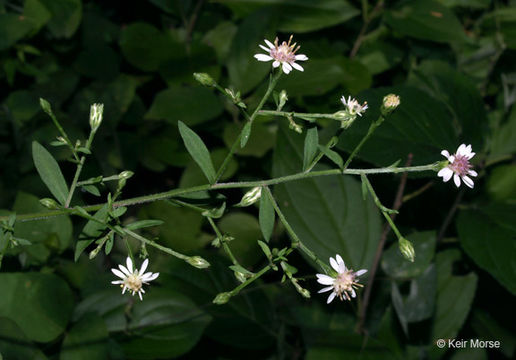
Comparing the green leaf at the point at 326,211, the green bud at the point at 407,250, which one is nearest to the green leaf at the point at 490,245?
the green leaf at the point at 326,211

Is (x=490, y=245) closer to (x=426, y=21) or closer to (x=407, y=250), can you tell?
(x=407, y=250)

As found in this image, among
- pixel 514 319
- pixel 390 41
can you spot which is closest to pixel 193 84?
pixel 390 41

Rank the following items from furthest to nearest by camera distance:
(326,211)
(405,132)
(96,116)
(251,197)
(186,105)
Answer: (186,105)
(326,211)
(405,132)
(96,116)
(251,197)

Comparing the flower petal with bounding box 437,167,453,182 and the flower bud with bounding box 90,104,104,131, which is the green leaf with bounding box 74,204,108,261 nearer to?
the flower bud with bounding box 90,104,104,131

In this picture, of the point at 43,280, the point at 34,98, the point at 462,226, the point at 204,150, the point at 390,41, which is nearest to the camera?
the point at 204,150

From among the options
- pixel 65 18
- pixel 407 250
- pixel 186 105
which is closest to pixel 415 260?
pixel 407 250

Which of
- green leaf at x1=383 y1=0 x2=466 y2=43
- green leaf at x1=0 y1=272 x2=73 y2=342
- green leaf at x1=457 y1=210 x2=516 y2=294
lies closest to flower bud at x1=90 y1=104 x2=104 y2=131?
green leaf at x1=0 y1=272 x2=73 y2=342

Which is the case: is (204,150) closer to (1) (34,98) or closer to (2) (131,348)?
(2) (131,348)
